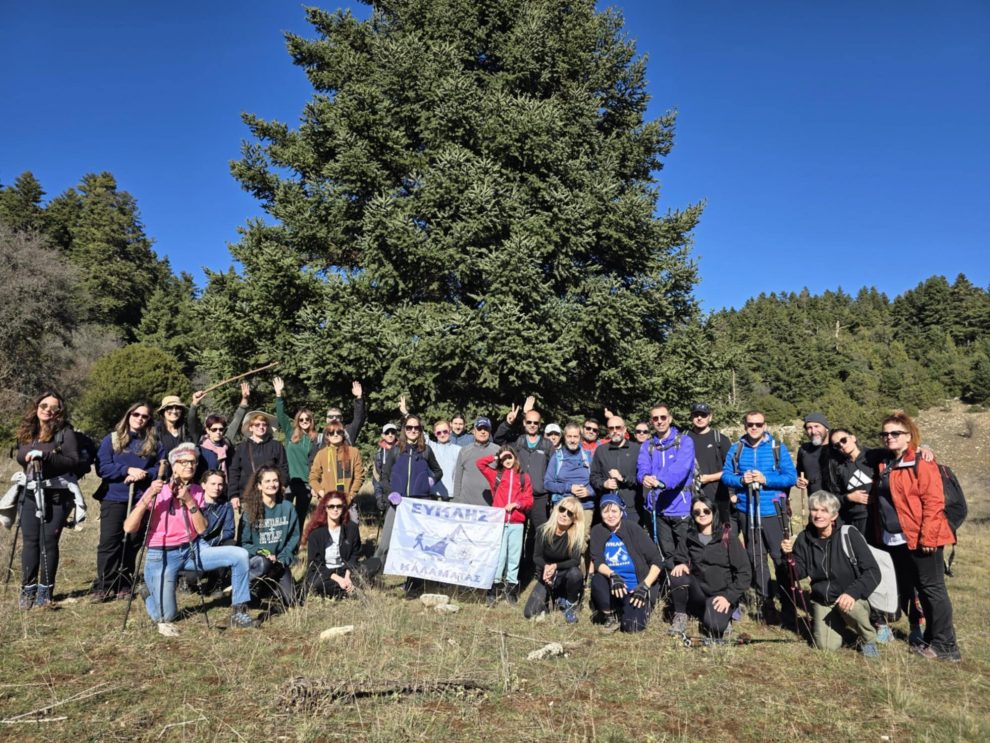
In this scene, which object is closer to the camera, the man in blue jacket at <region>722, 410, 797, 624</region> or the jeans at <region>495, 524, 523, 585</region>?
the man in blue jacket at <region>722, 410, 797, 624</region>

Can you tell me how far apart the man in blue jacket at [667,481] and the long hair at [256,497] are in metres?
4.44

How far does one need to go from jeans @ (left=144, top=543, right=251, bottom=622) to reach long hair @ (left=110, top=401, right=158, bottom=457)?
137 cm

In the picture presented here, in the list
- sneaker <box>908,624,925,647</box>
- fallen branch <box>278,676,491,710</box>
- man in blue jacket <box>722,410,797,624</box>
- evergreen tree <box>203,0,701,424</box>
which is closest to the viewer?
fallen branch <box>278,676,491,710</box>

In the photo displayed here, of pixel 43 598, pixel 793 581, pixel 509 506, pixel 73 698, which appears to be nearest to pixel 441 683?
pixel 73 698

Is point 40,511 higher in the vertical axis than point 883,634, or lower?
higher

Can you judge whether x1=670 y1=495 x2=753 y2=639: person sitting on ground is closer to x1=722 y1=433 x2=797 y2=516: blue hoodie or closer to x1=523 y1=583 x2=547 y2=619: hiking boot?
x1=722 y1=433 x2=797 y2=516: blue hoodie

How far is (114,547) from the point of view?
273 inches

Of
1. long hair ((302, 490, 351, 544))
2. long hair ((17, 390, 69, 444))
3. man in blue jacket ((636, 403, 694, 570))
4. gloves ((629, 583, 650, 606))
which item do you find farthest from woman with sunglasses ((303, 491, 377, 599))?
man in blue jacket ((636, 403, 694, 570))

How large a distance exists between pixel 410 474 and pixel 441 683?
154 inches

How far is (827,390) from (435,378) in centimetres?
6767

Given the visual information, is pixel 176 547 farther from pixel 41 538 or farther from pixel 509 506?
pixel 509 506

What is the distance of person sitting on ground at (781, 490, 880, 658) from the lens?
229 inches

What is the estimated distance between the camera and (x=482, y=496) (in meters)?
8.33

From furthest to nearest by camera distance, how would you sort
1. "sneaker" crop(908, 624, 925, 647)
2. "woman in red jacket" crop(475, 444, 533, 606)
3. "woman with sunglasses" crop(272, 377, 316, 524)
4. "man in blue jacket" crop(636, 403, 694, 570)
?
"woman with sunglasses" crop(272, 377, 316, 524) < "woman in red jacket" crop(475, 444, 533, 606) < "man in blue jacket" crop(636, 403, 694, 570) < "sneaker" crop(908, 624, 925, 647)
